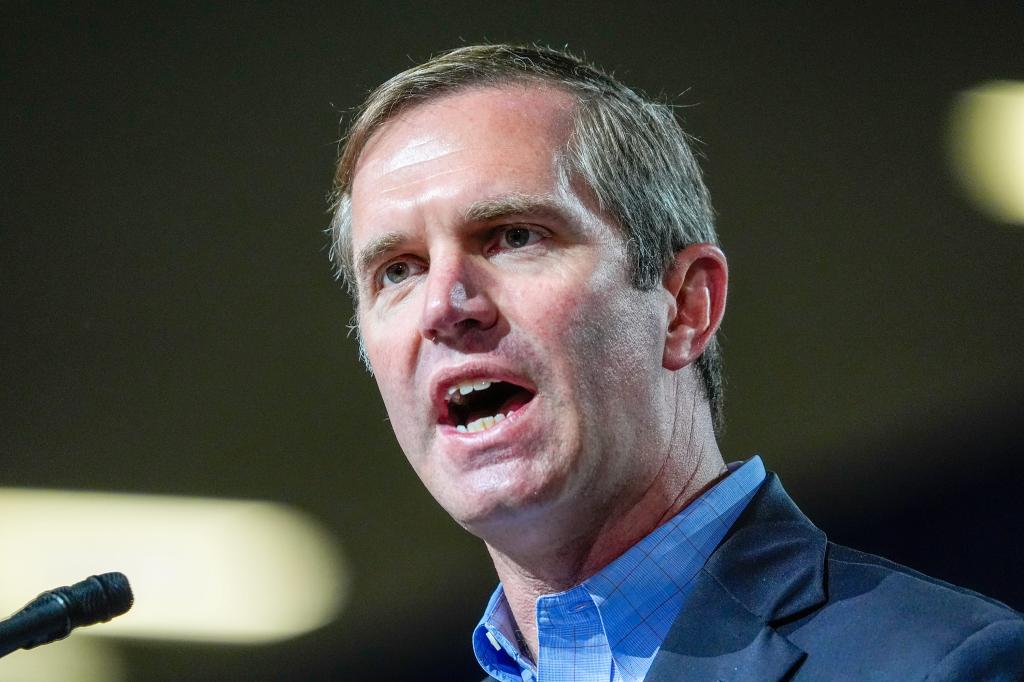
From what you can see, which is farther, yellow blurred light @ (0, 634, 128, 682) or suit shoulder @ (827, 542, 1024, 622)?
yellow blurred light @ (0, 634, 128, 682)

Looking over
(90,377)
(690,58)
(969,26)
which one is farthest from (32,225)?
(969,26)

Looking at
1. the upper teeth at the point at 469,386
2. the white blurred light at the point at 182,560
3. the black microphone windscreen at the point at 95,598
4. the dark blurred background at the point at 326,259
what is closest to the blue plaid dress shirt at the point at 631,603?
the upper teeth at the point at 469,386

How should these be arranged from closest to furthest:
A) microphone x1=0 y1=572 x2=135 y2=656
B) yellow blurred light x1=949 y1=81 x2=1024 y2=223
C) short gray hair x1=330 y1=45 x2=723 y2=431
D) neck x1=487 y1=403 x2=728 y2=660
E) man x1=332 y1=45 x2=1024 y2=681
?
microphone x1=0 y1=572 x2=135 y2=656 < man x1=332 y1=45 x2=1024 y2=681 < neck x1=487 y1=403 x2=728 y2=660 < short gray hair x1=330 y1=45 x2=723 y2=431 < yellow blurred light x1=949 y1=81 x2=1024 y2=223

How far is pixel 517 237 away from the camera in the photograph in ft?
4.86

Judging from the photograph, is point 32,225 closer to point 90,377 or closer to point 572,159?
point 90,377

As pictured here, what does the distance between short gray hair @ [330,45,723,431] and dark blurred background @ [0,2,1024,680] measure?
54.8 inches

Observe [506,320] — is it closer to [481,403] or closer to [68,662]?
[481,403]

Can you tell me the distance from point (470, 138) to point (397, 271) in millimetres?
199

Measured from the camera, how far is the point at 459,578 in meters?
3.44

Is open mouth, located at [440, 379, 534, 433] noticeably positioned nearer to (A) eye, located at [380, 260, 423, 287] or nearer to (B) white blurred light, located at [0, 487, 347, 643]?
(A) eye, located at [380, 260, 423, 287]

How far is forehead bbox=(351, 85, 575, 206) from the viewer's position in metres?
1.51

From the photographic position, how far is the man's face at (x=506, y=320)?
1.38m

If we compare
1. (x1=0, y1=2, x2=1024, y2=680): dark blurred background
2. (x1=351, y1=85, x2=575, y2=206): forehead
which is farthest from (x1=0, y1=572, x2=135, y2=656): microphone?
(x1=0, y1=2, x2=1024, y2=680): dark blurred background

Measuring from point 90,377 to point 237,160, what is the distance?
0.71 meters
